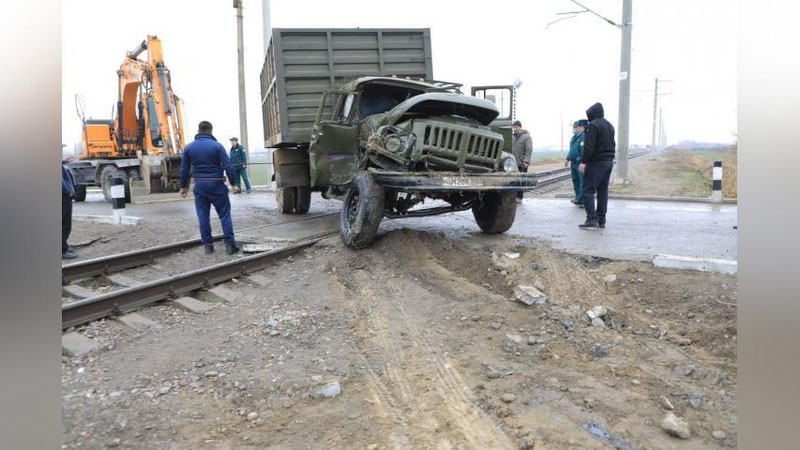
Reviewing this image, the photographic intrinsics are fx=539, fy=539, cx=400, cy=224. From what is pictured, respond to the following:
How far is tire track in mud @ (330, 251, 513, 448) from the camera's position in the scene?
2.68 meters

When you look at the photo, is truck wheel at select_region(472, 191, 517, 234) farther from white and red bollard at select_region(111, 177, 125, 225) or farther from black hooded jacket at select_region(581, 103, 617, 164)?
white and red bollard at select_region(111, 177, 125, 225)

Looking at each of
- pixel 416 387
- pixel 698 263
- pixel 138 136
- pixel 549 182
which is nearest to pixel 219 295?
pixel 416 387

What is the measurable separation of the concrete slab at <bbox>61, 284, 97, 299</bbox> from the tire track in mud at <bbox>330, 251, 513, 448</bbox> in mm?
2812

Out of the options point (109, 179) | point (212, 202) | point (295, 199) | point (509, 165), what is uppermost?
point (509, 165)

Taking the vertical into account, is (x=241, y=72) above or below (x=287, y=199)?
above

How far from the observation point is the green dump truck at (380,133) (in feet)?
20.5

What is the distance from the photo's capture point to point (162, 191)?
14.3m

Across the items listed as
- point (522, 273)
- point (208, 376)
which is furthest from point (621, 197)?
point (208, 376)

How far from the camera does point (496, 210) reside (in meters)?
7.24

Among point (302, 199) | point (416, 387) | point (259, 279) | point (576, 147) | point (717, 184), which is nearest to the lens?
point (416, 387)

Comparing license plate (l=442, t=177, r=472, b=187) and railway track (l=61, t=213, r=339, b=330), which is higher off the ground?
license plate (l=442, t=177, r=472, b=187)

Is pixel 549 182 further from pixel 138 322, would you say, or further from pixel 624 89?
pixel 138 322

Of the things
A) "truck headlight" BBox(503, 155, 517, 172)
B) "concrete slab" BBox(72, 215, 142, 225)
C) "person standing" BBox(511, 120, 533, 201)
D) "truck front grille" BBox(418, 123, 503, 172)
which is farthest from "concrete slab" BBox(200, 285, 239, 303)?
"person standing" BBox(511, 120, 533, 201)

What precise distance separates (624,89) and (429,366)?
46.2ft
